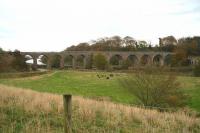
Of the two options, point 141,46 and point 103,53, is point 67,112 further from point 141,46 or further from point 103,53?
point 141,46

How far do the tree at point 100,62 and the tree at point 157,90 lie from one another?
54034mm

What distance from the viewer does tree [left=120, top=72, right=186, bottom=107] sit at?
25031 mm

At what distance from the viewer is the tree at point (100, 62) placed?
8172 centimetres

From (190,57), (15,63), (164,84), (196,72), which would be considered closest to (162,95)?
(164,84)

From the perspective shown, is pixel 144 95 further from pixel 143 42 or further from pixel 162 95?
pixel 143 42

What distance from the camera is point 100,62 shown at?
3243 inches

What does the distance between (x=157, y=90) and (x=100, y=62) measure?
57083 millimetres

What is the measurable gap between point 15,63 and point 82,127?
205 feet

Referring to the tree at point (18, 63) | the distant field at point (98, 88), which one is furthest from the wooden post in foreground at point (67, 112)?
the tree at point (18, 63)

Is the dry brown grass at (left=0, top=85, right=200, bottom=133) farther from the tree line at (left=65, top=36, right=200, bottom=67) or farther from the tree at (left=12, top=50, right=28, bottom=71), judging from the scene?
the tree line at (left=65, top=36, right=200, bottom=67)

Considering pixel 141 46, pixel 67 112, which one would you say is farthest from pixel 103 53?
pixel 67 112

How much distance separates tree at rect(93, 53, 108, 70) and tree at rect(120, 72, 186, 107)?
54.0 metres

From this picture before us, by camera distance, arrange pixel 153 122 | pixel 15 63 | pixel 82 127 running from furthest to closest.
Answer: pixel 15 63, pixel 153 122, pixel 82 127

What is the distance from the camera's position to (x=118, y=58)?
98062 millimetres
